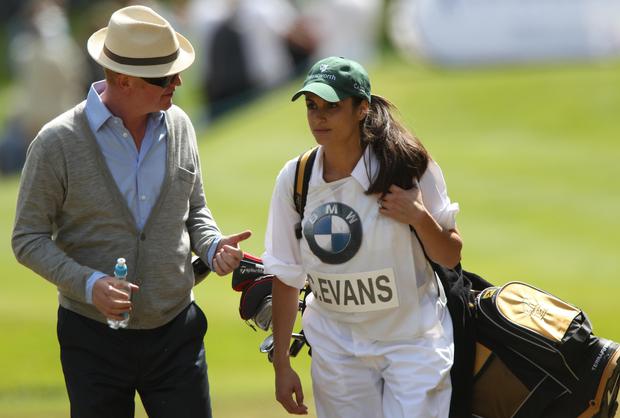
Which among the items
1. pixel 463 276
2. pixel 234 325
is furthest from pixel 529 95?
pixel 463 276

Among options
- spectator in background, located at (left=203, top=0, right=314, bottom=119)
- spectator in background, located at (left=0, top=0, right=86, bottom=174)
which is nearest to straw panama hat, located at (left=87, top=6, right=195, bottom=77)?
spectator in background, located at (left=0, top=0, right=86, bottom=174)

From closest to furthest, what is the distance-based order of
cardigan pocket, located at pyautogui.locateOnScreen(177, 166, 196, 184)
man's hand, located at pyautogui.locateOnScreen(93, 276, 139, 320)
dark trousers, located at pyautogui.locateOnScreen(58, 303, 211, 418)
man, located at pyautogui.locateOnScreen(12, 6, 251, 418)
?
man's hand, located at pyautogui.locateOnScreen(93, 276, 139, 320) < man, located at pyautogui.locateOnScreen(12, 6, 251, 418) < dark trousers, located at pyautogui.locateOnScreen(58, 303, 211, 418) < cardigan pocket, located at pyautogui.locateOnScreen(177, 166, 196, 184)

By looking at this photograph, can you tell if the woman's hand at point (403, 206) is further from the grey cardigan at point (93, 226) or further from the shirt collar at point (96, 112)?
the shirt collar at point (96, 112)

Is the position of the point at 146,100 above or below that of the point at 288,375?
above

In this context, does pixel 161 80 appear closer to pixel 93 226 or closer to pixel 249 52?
pixel 93 226

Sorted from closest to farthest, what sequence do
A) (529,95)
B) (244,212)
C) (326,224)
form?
(326,224), (244,212), (529,95)

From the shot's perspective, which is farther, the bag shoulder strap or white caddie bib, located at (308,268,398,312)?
the bag shoulder strap

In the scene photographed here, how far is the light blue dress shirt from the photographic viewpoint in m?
5.02

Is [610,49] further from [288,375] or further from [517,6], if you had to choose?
[288,375]

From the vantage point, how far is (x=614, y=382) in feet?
16.9

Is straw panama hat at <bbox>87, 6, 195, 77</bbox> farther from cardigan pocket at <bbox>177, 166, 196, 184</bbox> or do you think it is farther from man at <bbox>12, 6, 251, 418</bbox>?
cardigan pocket at <bbox>177, 166, 196, 184</bbox>

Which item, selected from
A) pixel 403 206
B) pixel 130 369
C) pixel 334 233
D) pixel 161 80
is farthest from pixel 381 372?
pixel 161 80

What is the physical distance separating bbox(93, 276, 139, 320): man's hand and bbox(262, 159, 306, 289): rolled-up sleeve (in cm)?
61

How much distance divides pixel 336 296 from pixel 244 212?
31.9ft
